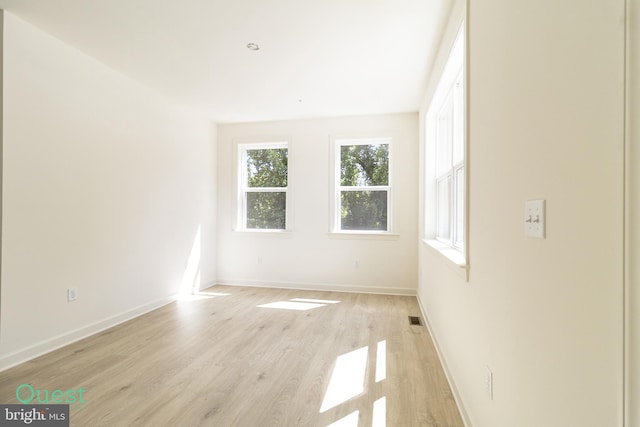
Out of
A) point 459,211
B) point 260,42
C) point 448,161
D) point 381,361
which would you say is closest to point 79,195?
point 260,42

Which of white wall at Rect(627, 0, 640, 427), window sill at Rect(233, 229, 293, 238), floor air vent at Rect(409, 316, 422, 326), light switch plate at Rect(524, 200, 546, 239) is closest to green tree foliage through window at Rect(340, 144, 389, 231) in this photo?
window sill at Rect(233, 229, 293, 238)

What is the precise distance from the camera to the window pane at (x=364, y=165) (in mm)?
4414

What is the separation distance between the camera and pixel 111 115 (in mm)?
3012

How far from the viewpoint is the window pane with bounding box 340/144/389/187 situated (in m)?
4.41

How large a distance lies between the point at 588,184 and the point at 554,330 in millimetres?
414

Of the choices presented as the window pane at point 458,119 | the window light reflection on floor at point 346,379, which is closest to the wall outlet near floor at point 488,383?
the window light reflection on floor at point 346,379

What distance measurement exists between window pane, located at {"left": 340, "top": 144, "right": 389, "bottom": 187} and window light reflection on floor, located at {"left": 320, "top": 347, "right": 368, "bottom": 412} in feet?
8.50

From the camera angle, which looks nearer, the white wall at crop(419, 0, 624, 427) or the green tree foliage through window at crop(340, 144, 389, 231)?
the white wall at crop(419, 0, 624, 427)

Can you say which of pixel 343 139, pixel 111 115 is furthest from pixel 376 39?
pixel 111 115

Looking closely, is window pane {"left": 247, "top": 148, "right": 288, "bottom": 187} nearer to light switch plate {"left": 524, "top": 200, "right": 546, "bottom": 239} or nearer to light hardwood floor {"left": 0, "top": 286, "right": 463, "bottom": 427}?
light hardwood floor {"left": 0, "top": 286, "right": 463, "bottom": 427}

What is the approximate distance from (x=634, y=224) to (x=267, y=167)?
4585 millimetres

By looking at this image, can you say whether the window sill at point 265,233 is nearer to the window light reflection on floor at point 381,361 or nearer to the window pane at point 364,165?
the window pane at point 364,165

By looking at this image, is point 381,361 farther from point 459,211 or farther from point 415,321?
point 459,211

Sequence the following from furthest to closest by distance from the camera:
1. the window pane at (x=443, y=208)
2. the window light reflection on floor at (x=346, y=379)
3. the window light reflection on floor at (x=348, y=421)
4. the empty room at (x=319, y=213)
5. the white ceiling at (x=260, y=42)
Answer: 1. the window pane at (x=443, y=208)
2. the white ceiling at (x=260, y=42)
3. the window light reflection on floor at (x=346, y=379)
4. the window light reflection on floor at (x=348, y=421)
5. the empty room at (x=319, y=213)
